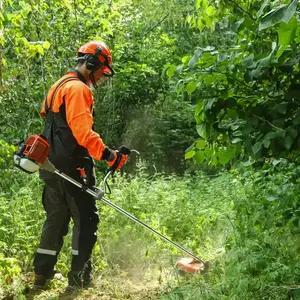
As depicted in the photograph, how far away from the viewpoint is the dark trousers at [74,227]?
14.2 ft

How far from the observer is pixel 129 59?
10555mm

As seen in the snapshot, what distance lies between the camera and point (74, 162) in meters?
4.28

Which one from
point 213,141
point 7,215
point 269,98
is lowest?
point 7,215

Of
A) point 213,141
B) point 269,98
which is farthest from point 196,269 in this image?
point 269,98

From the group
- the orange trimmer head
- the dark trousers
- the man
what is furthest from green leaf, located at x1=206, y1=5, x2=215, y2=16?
the orange trimmer head

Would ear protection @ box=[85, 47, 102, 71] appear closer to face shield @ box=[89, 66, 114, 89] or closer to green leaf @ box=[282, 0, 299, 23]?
face shield @ box=[89, 66, 114, 89]

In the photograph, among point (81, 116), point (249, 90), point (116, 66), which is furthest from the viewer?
point (116, 66)

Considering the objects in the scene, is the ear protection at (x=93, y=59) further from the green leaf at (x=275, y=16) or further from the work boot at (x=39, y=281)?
the green leaf at (x=275, y=16)

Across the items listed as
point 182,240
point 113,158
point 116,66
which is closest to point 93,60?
point 113,158

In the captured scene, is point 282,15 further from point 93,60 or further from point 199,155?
point 93,60

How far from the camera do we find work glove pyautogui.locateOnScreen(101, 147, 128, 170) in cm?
412

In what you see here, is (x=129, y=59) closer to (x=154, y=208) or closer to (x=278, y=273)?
(x=154, y=208)

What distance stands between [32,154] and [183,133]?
7054 millimetres

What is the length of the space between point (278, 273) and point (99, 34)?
589cm
